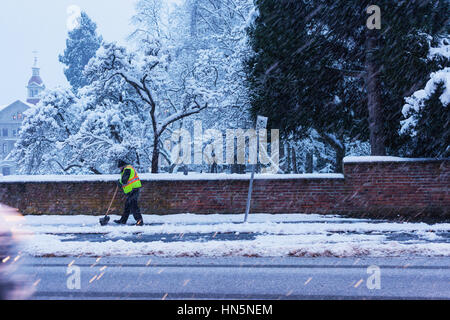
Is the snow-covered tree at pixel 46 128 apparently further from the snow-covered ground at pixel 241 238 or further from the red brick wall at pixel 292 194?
the snow-covered ground at pixel 241 238

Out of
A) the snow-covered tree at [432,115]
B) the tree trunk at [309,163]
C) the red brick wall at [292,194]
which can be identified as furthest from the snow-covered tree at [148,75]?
the tree trunk at [309,163]

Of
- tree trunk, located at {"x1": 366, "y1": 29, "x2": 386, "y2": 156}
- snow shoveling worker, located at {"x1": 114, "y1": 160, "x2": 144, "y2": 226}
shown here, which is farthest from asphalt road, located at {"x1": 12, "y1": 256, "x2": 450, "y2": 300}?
tree trunk, located at {"x1": 366, "y1": 29, "x2": 386, "y2": 156}

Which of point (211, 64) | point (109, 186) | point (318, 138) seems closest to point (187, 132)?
point (211, 64)

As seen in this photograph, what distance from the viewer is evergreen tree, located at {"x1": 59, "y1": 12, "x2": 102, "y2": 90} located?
190 feet

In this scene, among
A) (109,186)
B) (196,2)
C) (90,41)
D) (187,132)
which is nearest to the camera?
(109,186)

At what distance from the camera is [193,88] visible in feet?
68.1

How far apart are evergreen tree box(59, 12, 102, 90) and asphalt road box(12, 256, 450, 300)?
170 ft

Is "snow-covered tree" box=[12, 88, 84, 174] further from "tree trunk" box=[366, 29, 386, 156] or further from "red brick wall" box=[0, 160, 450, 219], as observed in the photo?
"tree trunk" box=[366, 29, 386, 156]

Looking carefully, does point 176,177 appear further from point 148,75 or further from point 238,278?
point 238,278

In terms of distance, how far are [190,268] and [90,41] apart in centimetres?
5423

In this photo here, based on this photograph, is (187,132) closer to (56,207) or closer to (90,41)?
(56,207)

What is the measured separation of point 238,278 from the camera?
7148 mm

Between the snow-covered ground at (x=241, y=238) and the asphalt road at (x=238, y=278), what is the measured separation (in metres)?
0.42

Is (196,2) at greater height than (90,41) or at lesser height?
lesser
